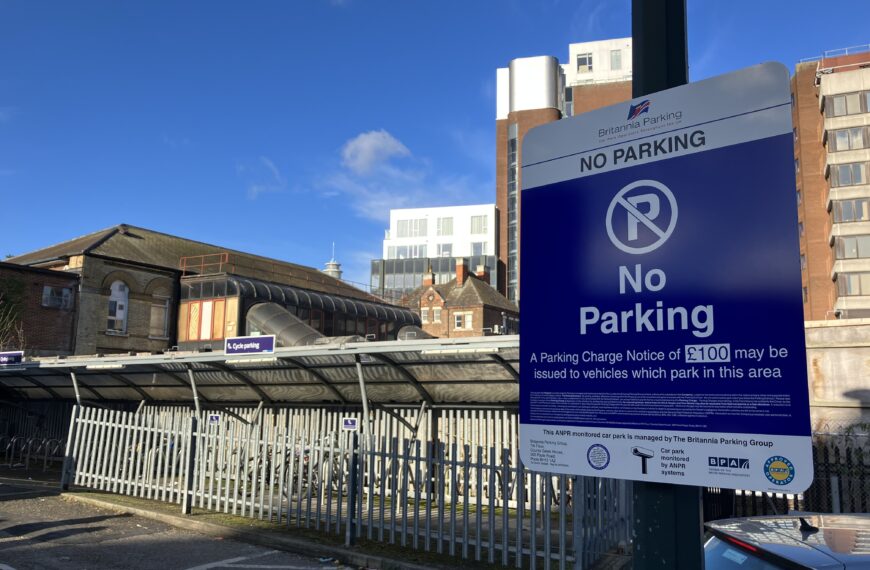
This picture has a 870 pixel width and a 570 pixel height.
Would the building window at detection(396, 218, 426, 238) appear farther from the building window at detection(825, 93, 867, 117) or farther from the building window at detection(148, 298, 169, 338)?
the building window at detection(148, 298, 169, 338)

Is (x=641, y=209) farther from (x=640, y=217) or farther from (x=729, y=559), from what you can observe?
(x=729, y=559)

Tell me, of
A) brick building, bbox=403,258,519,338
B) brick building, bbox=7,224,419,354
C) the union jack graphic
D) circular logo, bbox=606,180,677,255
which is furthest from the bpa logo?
brick building, bbox=403,258,519,338

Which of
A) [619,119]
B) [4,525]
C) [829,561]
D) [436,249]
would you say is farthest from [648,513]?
[436,249]

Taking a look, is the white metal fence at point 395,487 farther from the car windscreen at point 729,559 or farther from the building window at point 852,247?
the building window at point 852,247

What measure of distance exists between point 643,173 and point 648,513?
104 cm

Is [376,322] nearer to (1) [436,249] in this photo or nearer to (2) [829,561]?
(2) [829,561]

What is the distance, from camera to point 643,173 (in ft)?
6.77

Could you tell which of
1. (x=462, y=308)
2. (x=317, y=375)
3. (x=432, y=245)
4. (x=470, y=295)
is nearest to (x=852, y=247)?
(x=470, y=295)

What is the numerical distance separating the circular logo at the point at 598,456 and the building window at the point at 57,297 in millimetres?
39039

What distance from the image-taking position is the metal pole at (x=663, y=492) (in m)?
1.91

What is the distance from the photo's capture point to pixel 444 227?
316 ft

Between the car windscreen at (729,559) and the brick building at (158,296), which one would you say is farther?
the brick building at (158,296)

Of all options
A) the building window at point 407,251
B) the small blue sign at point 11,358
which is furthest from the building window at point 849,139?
the building window at point 407,251

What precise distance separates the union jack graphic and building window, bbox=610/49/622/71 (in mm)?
93588
